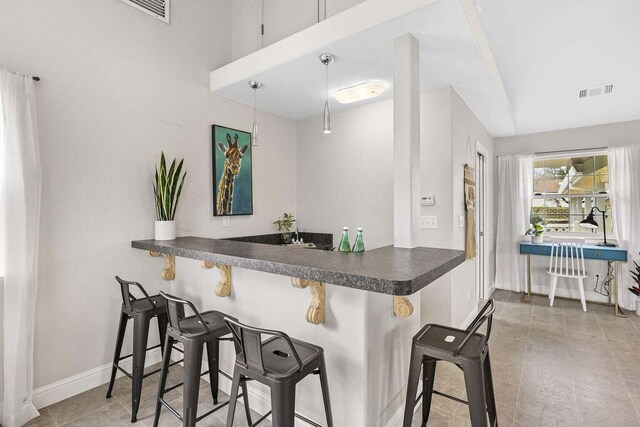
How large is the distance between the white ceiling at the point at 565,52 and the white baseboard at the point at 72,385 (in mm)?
3698

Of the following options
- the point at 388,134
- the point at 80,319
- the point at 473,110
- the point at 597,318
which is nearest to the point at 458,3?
the point at 388,134

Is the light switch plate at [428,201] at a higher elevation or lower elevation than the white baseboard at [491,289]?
higher

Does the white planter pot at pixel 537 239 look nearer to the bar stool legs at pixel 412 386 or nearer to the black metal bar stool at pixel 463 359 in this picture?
the black metal bar stool at pixel 463 359

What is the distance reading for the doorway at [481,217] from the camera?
164 inches

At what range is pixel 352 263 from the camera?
1.55 m

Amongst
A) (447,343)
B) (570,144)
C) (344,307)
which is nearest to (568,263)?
(570,144)

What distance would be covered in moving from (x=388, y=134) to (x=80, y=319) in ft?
10.2

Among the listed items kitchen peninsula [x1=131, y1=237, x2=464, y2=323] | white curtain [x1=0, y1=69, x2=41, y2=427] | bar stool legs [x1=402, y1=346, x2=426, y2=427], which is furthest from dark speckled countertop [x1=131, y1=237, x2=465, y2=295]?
white curtain [x1=0, y1=69, x2=41, y2=427]

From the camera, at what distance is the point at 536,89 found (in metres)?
3.31

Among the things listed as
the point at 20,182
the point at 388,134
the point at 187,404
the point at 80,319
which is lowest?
the point at 187,404

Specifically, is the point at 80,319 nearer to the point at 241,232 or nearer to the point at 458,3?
the point at 241,232

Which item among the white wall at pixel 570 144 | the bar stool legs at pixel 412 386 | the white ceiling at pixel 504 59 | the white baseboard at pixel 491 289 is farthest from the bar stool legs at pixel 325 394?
the white wall at pixel 570 144

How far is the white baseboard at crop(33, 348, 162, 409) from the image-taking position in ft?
6.82

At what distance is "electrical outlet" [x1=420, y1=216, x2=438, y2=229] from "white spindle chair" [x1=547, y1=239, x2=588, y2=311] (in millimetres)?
2359
